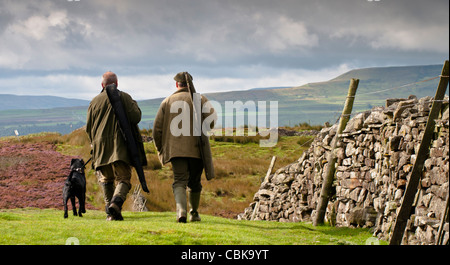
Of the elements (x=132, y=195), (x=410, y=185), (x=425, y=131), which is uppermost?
(x=425, y=131)

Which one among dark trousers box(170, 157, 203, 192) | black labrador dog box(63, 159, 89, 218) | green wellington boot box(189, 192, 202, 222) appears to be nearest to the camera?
dark trousers box(170, 157, 203, 192)

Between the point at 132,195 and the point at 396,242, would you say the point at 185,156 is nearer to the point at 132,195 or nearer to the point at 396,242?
the point at 396,242

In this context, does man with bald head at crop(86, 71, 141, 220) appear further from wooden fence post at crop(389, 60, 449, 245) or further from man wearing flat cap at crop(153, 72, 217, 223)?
wooden fence post at crop(389, 60, 449, 245)

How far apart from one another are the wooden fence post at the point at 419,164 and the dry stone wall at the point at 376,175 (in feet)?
0.33

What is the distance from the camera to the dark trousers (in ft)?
34.5

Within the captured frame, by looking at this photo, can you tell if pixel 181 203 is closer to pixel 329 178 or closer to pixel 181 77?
pixel 181 77

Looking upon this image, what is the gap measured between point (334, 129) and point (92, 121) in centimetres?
668

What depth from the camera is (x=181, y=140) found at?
10461mm

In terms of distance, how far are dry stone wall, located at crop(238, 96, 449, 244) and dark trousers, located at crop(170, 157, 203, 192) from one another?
3.82 m

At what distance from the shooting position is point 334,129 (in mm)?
14523

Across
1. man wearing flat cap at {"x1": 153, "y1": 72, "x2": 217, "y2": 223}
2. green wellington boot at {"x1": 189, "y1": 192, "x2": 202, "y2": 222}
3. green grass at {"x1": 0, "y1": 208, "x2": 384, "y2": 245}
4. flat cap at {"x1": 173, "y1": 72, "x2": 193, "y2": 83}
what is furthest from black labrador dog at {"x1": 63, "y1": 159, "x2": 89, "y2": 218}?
flat cap at {"x1": 173, "y1": 72, "x2": 193, "y2": 83}

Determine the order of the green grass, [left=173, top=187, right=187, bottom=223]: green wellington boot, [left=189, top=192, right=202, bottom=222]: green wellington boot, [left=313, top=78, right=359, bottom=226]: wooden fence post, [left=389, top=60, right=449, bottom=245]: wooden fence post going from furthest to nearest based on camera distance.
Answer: [left=313, top=78, right=359, bottom=226]: wooden fence post → [left=189, top=192, right=202, bottom=222]: green wellington boot → [left=173, top=187, right=187, bottom=223]: green wellington boot → [left=389, top=60, right=449, bottom=245]: wooden fence post → the green grass

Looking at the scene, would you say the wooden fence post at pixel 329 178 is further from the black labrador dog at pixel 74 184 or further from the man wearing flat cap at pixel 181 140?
the black labrador dog at pixel 74 184
